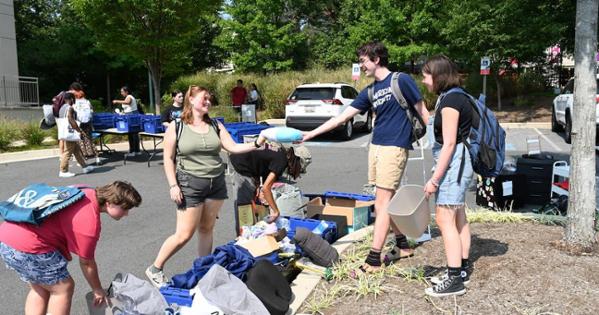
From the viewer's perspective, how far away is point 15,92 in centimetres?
2305

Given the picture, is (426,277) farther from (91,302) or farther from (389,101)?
(91,302)

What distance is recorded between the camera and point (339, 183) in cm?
965

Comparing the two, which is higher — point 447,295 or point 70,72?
point 70,72

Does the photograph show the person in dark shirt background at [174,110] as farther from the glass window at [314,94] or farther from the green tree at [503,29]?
the green tree at [503,29]

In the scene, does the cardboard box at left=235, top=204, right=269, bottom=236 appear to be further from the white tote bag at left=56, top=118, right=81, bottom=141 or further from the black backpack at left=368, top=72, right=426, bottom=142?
the white tote bag at left=56, top=118, right=81, bottom=141

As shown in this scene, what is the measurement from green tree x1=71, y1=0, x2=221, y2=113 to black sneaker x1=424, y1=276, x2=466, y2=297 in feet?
53.3

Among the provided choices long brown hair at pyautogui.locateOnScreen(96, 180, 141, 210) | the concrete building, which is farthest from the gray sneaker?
the concrete building

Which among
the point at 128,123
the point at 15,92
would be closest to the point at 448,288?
the point at 128,123

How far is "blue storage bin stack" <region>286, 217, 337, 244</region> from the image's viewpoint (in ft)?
17.5

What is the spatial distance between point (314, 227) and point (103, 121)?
894cm

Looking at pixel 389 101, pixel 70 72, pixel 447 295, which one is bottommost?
pixel 447 295

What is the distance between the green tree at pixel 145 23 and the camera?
18.3 m

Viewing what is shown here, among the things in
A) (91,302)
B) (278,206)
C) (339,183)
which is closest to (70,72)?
(339,183)

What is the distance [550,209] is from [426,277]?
3150 mm
